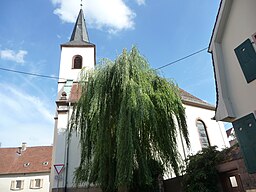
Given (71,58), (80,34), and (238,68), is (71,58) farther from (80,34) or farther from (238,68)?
(238,68)

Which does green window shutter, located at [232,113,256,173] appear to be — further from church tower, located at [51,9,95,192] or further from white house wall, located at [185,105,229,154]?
white house wall, located at [185,105,229,154]

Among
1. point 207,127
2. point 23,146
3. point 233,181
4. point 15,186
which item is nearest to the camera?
point 233,181

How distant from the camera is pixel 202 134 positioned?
1458 centimetres

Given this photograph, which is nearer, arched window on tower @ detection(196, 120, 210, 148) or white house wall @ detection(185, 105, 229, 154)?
white house wall @ detection(185, 105, 229, 154)

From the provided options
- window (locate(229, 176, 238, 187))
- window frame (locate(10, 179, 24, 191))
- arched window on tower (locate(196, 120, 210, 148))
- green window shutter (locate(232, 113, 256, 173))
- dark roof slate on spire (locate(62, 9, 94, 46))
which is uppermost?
dark roof slate on spire (locate(62, 9, 94, 46))

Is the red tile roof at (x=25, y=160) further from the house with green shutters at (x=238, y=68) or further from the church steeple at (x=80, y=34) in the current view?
the house with green shutters at (x=238, y=68)

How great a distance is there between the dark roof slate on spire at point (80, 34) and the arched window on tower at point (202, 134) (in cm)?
1265

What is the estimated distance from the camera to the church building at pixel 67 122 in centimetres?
1126

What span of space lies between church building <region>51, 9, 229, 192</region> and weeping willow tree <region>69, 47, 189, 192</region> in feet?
4.83

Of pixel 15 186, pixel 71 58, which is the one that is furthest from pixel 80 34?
pixel 15 186

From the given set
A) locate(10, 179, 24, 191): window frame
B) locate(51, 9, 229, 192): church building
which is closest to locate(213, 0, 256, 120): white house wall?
locate(51, 9, 229, 192): church building

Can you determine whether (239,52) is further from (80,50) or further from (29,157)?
(29,157)

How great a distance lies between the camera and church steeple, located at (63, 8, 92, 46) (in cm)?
2172

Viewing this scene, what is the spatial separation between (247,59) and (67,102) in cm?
1070
